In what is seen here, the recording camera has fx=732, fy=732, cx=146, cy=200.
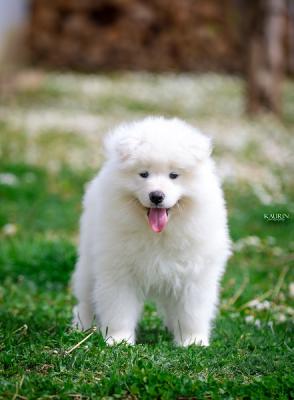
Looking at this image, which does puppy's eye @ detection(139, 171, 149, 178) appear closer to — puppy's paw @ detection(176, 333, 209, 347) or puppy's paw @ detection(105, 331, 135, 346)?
puppy's paw @ detection(105, 331, 135, 346)

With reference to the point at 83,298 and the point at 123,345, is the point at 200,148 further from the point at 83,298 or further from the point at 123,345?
the point at 83,298

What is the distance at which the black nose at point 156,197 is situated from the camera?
13.5ft

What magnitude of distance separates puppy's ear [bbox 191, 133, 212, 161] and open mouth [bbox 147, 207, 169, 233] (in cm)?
37

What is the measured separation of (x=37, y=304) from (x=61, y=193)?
13.2 ft

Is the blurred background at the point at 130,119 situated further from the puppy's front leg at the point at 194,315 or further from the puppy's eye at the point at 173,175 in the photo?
the puppy's eye at the point at 173,175

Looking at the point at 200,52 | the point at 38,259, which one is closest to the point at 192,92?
the point at 200,52

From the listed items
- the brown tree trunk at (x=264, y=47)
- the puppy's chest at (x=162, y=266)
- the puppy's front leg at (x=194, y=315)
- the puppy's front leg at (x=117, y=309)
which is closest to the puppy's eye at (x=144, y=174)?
the puppy's chest at (x=162, y=266)

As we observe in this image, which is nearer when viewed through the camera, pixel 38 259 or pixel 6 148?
pixel 38 259

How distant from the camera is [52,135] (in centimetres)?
1277

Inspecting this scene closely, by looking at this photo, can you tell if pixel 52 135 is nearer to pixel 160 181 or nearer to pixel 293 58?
pixel 160 181

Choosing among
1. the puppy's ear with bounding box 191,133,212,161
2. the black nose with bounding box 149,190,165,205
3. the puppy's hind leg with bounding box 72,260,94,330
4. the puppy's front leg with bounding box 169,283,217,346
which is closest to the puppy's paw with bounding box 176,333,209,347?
the puppy's front leg with bounding box 169,283,217,346

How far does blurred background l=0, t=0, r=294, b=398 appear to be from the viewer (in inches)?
203

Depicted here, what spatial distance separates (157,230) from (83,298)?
1067mm

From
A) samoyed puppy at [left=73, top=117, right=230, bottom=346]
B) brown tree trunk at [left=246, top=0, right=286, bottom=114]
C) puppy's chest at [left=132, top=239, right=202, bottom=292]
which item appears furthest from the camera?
brown tree trunk at [left=246, top=0, right=286, bottom=114]
